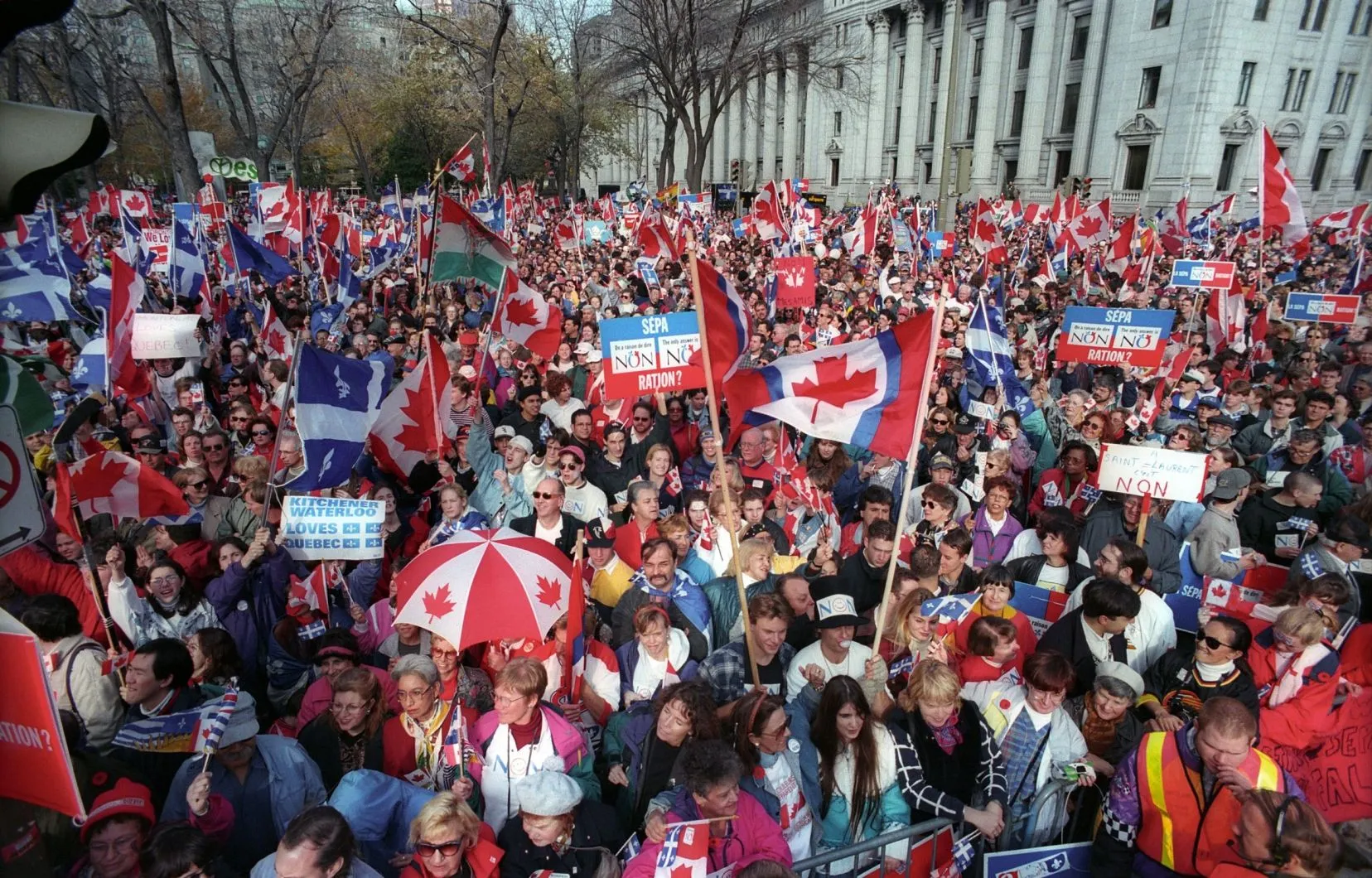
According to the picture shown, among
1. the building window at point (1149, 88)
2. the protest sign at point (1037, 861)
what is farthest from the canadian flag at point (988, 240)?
the building window at point (1149, 88)

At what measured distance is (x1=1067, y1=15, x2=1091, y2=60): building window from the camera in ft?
141

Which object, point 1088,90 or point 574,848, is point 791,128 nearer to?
point 1088,90

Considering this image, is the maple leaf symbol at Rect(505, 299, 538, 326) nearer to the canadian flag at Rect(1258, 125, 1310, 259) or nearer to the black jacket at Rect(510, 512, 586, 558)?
the black jacket at Rect(510, 512, 586, 558)

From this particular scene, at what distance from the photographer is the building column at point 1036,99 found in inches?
1713

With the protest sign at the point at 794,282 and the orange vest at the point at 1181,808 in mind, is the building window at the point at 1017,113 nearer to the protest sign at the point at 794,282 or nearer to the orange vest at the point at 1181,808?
the protest sign at the point at 794,282

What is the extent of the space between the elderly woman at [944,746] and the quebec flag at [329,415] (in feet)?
13.2

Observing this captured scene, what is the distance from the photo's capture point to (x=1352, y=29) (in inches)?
1549

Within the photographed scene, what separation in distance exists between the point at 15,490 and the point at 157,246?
15.3m

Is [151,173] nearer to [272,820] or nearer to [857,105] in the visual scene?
[857,105]

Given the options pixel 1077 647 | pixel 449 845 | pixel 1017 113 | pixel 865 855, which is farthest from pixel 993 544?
pixel 1017 113

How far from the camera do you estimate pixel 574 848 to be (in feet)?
10.5

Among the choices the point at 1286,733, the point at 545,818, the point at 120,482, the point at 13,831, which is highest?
the point at 13,831

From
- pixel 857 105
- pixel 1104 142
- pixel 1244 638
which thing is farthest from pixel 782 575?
pixel 857 105

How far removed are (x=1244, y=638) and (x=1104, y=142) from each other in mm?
44607
